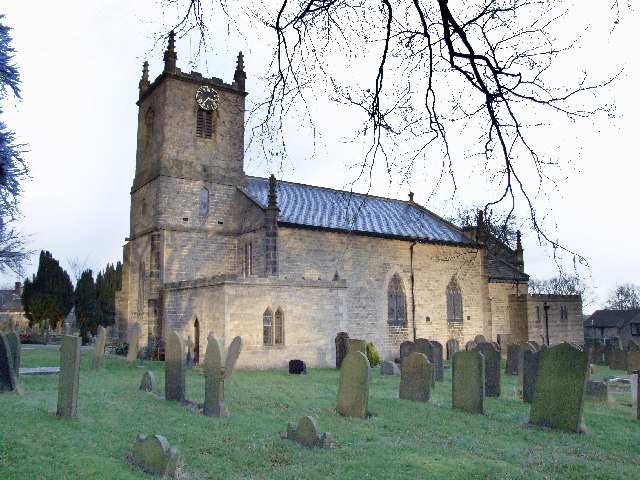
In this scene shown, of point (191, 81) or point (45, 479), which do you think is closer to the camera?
point (45, 479)

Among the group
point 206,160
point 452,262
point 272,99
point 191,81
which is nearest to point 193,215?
point 206,160

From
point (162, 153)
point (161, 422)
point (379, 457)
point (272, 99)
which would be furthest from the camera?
point (162, 153)

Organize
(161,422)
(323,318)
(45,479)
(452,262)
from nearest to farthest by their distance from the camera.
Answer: (45,479)
(161,422)
(323,318)
(452,262)

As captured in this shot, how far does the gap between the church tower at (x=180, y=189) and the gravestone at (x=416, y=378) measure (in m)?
13.4

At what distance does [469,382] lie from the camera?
1063cm

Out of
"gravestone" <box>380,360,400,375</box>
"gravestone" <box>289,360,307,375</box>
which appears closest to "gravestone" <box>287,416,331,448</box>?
"gravestone" <box>289,360,307,375</box>

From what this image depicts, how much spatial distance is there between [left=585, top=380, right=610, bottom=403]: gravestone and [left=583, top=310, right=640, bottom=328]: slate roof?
165ft

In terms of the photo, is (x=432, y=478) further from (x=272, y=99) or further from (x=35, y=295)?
(x=35, y=295)

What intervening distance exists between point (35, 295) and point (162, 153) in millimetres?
20271

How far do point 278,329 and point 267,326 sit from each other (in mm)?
445

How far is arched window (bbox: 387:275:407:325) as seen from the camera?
25.4m

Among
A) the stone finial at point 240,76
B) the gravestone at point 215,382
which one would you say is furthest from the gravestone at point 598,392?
the stone finial at point 240,76

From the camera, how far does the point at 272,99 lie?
12.8 feet

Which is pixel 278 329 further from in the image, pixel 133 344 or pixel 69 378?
pixel 69 378
